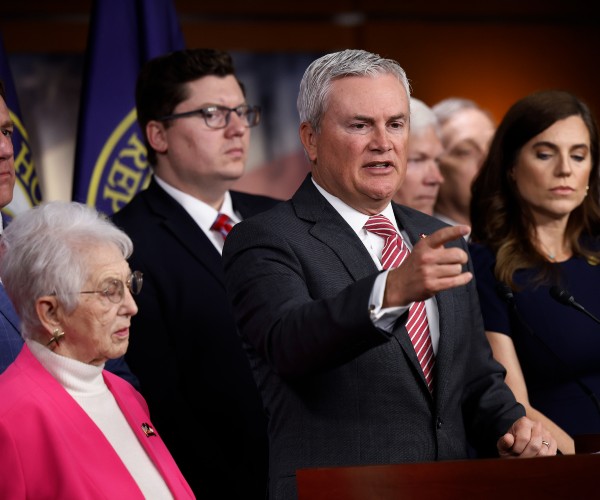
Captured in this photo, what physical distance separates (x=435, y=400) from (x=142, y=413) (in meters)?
0.74

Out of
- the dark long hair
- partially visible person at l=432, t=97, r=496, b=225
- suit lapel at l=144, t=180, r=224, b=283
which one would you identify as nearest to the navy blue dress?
the dark long hair

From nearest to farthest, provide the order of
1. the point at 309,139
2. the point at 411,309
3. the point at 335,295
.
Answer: the point at 335,295, the point at 411,309, the point at 309,139

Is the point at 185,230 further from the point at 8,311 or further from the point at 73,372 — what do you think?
the point at 73,372

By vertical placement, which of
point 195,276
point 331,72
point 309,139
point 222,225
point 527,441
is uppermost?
point 331,72

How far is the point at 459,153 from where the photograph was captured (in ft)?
15.9

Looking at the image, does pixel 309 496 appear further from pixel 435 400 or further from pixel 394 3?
pixel 394 3

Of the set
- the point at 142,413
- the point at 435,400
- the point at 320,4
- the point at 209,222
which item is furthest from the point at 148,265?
the point at 320,4

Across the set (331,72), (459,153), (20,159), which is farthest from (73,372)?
(459,153)

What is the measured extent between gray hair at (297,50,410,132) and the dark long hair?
0.96 metres

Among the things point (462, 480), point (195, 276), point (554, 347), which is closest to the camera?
point (462, 480)

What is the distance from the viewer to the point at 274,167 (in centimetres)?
598

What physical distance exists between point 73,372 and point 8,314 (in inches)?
13.6

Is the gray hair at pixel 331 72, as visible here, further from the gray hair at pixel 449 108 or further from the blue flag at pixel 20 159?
the gray hair at pixel 449 108

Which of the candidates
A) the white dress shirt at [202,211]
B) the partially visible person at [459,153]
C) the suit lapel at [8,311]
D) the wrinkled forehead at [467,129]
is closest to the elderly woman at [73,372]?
the suit lapel at [8,311]
